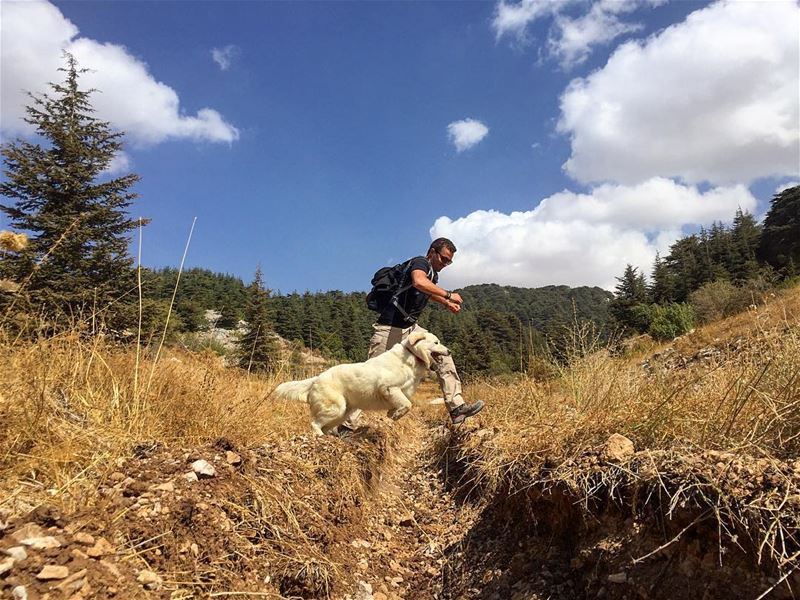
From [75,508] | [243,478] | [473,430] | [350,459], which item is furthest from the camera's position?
[473,430]

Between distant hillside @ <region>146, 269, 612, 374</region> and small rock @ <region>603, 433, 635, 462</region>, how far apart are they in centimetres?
244

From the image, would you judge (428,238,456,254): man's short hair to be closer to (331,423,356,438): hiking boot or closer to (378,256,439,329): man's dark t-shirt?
(378,256,439,329): man's dark t-shirt

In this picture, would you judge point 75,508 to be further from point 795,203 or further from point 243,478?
point 795,203

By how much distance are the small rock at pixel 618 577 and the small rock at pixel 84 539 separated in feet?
7.62

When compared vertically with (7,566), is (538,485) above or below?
below

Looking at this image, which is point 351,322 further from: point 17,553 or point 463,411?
point 17,553

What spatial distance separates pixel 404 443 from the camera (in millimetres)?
7809

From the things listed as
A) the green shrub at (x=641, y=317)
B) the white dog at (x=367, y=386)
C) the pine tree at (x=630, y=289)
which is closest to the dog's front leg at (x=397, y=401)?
the white dog at (x=367, y=386)

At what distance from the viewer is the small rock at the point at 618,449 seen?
102 inches

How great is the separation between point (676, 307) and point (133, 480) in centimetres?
2464

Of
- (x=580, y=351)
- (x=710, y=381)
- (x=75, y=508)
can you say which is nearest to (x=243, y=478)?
(x=75, y=508)

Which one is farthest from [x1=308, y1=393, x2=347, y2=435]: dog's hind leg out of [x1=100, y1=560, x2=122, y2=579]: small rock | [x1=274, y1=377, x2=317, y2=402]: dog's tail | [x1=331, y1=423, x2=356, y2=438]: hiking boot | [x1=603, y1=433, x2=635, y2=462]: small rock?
[x1=100, y1=560, x2=122, y2=579]: small rock

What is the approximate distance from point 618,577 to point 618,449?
773mm

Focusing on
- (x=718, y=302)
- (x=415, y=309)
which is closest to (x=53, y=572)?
(x=415, y=309)
